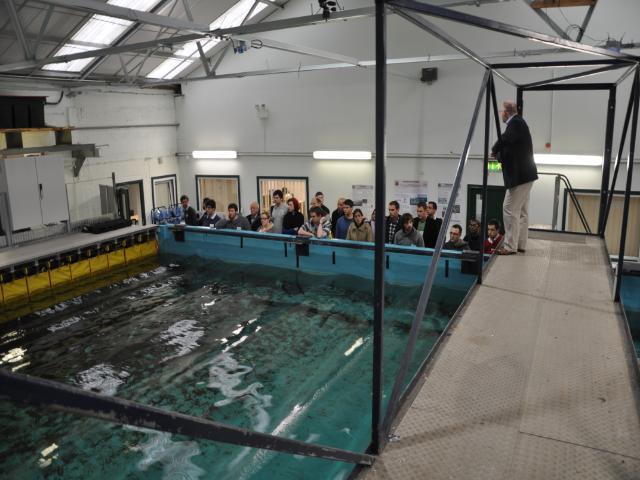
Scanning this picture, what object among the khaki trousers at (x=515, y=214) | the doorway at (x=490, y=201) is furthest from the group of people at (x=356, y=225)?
the doorway at (x=490, y=201)

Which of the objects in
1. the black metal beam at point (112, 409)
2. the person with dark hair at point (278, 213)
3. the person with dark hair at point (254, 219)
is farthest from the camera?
the person with dark hair at point (254, 219)

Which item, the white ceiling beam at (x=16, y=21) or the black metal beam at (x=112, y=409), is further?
the white ceiling beam at (x=16, y=21)

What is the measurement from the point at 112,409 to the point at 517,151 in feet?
16.3

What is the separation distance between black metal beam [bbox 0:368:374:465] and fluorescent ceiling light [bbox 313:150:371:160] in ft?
36.0

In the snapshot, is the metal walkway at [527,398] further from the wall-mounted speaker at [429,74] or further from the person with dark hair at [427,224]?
the wall-mounted speaker at [429,74]

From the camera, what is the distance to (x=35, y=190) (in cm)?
1041

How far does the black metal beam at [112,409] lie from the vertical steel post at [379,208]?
2.06 feet

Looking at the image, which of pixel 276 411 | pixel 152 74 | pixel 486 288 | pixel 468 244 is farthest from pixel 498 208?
pixel 152 74

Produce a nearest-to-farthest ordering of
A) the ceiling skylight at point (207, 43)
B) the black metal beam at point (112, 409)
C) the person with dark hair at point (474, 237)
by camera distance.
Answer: the black metal beam at point (112, 409), the person with dark hair at point (474, 237), the ceiling skylight at point (207, 43)

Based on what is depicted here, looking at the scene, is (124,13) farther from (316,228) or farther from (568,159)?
(568,159)

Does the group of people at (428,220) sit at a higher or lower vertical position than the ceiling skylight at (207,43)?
lower

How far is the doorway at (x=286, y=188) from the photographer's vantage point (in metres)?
13.7

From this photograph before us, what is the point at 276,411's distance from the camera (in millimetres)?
4898

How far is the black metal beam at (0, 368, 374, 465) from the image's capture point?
3.84ft
